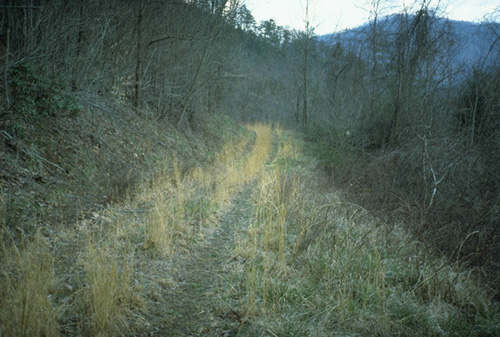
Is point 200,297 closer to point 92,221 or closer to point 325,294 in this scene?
point 325,294

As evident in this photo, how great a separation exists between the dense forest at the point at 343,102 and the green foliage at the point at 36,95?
0.03 metres

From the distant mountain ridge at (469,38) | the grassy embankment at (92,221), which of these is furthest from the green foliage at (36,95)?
the distant mountain ridge at (469,38)

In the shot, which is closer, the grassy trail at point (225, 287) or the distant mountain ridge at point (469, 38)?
the grassy trail at point (225, 287)

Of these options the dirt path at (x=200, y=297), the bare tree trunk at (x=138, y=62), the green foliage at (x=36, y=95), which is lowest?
the dirt path at (x=200, y=297)

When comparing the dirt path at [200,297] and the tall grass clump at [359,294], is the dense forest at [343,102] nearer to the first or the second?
the tall grass clump at [359,294]

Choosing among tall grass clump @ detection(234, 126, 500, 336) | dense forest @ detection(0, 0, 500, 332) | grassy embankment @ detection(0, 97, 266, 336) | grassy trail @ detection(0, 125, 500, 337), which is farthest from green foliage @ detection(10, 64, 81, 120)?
tall grass clump @ detection(234, 126, 500, 336)

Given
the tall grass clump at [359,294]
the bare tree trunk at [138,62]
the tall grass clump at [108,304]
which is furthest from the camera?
the bare tree trunk at [138,62]

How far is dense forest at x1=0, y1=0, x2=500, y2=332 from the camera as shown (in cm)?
580

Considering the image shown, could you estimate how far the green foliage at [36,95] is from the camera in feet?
20.4

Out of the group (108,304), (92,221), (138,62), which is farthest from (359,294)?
(138,62)

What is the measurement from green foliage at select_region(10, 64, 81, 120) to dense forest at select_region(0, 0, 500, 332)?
0.03 meters

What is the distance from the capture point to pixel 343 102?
13.1 meters

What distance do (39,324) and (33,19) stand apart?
7322 mm

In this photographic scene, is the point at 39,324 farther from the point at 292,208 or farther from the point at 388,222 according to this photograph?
the point at 388,222
